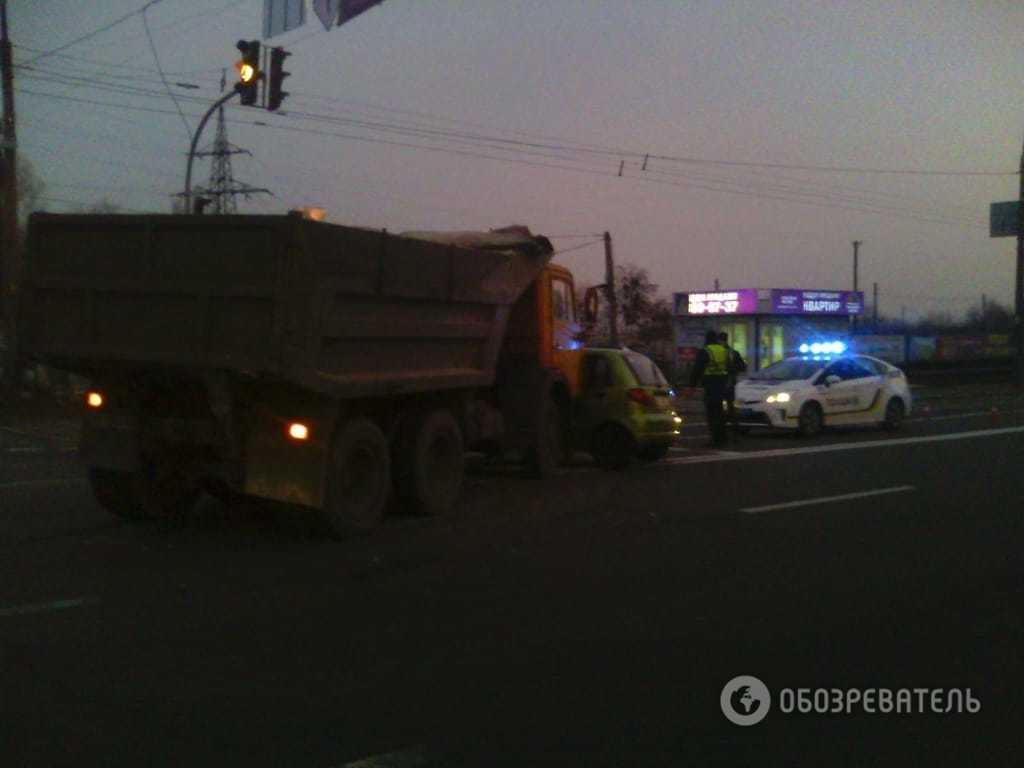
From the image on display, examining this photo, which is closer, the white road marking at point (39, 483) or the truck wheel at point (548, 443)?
the white road marking at point (39, 483)

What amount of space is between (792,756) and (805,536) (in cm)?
555

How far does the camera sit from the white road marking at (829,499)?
39.3 ft

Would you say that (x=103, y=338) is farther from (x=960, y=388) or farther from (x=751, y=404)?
(x=960, y=388)

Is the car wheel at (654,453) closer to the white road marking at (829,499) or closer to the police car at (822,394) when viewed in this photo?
the white road marking at (829,499)

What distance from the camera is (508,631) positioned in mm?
7000

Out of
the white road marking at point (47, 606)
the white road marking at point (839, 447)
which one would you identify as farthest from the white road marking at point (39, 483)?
the white road marking at point (839, 447)

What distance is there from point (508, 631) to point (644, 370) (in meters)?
9.03

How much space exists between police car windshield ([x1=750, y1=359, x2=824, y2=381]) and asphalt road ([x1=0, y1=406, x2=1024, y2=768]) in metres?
8.22

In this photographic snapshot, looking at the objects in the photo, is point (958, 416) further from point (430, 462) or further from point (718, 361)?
point (430, 462)

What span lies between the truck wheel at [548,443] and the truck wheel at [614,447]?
0.68 meters

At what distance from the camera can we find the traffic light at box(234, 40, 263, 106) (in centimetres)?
1647

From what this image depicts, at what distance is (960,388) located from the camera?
42.3m

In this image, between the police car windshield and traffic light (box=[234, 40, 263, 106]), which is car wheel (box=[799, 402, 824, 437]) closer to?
the police car windshield

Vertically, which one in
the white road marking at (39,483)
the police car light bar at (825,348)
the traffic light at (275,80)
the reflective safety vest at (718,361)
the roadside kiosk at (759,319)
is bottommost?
the white road marking at (39,483)
